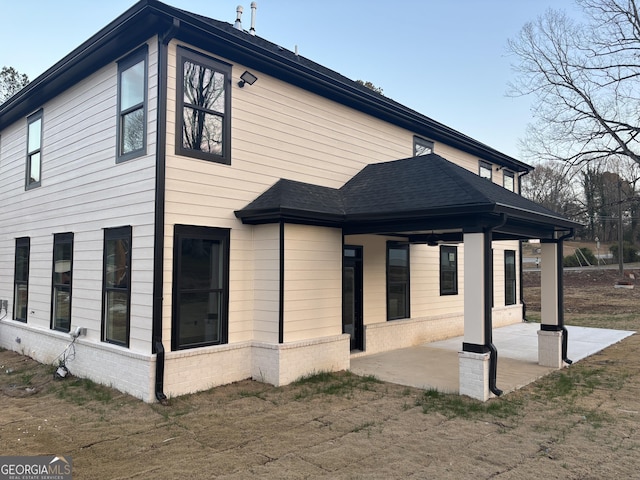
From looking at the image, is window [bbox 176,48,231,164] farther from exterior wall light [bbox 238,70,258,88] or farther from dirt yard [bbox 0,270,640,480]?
dirt yard [bbox 0,270,640,480]

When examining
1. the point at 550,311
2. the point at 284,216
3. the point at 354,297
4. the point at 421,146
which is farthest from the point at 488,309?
the point at 421,146

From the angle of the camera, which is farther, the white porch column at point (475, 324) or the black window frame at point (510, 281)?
the black window frame at point (510, 281)

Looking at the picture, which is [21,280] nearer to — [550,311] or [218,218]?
[218,218]

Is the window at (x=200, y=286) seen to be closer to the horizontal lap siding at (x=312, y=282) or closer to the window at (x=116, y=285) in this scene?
the window at (x=116, y=285)

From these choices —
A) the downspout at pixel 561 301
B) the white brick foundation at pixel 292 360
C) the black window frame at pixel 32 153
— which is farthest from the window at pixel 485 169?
the black window frame at pixel 32 153

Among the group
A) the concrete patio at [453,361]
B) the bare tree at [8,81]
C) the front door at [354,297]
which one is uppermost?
the bare tree at [8,81]

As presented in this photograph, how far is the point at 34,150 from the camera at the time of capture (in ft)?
32.4

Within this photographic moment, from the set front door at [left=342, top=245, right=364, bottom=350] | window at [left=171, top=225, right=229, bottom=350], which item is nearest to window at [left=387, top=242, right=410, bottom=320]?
front door at [left=342, top=245, right=364, bottom=350]

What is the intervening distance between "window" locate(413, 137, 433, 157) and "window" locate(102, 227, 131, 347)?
7.42 metres

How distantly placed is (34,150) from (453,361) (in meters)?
10.0

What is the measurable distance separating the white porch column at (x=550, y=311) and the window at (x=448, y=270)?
3407mm

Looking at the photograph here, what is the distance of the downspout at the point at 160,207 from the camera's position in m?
6.02

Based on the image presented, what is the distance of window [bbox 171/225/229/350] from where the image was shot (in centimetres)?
637

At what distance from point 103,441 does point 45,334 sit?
16.5ft
